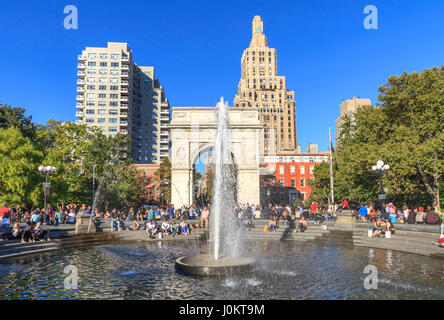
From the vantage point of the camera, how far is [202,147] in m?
34.1

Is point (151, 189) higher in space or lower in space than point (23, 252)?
higher

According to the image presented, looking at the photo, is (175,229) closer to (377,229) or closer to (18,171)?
(377,229)

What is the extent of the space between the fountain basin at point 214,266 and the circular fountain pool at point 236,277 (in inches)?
9.1

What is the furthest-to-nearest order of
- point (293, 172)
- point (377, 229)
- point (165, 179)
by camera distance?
point (293, 172)
point (165, 179)
point (377, 229)

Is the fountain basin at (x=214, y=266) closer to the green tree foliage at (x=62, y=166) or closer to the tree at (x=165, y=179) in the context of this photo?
the green tree foliage at (x=62, y=166)

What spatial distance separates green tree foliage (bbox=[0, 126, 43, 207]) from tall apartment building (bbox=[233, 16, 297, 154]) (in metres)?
84.5

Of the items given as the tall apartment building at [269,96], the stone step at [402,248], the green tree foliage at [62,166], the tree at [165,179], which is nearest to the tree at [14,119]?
the green tree foliage at [62,166]

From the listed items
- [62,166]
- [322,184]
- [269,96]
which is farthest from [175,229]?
[269,96]

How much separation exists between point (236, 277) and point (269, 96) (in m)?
107

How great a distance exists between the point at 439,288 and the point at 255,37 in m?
124

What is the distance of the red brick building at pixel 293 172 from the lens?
68938 mm

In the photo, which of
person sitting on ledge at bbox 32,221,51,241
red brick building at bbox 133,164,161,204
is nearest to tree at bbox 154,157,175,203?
red brick building at bbox 133,164,161,204

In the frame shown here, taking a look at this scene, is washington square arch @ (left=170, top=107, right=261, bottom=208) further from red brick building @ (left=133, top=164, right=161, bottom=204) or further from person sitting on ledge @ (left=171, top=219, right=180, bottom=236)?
red brick building @ (left=133, top=164, right=161, bottom=204)

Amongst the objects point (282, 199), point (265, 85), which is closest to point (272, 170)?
point (282, 199)
